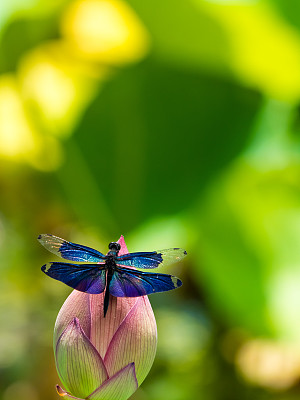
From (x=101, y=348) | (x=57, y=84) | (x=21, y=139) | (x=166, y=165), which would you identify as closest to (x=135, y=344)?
(x=101, y=348)

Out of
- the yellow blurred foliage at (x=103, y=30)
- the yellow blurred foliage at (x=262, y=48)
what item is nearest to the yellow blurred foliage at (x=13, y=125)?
the yellow blurred foliage at (x=103, y=30)

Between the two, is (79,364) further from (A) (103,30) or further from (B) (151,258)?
(A) (103,30)

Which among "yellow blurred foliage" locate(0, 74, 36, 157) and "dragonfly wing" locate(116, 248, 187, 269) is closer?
"dragonfly wing" locate(116, 248, 187, 269)

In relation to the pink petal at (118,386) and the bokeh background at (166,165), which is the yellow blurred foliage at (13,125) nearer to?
the bokeh background at (166,165)

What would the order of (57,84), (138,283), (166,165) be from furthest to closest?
1. (57,84)
2. (166,165)
3. (138,283)

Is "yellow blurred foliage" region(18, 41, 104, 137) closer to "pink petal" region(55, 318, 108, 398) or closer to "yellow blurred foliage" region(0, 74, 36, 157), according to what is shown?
"yellow blurred foliage" region(0, 74, 36, 157)

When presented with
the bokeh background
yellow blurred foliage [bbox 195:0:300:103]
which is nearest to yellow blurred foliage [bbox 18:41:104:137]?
the bokeh background
